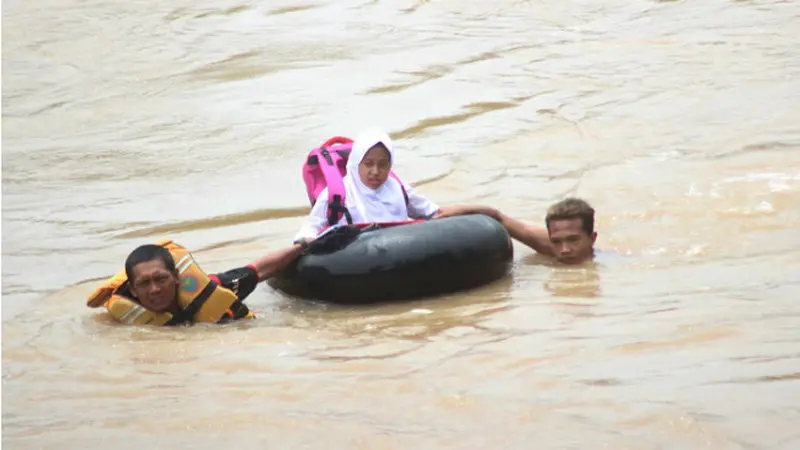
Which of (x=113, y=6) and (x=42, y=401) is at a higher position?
(x=113, y=6)

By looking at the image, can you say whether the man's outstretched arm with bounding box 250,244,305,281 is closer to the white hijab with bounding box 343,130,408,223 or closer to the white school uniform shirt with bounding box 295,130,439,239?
the white school uniform shirt with bounding box 295,130,439,239

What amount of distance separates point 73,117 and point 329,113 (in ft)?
8.95

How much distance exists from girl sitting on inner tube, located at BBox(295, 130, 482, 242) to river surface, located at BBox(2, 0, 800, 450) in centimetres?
53

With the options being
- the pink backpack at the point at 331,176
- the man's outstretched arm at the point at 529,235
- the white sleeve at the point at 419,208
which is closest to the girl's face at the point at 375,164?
the pink backpack at the point at 331,176

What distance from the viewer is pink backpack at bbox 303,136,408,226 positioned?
24.4 ft

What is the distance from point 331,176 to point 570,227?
4.69 ft

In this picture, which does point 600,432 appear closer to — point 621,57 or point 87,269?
point 87,269

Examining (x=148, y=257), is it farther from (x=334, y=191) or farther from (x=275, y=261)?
(x=334, y=191)

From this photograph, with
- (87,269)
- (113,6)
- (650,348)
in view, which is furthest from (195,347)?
(113,6)

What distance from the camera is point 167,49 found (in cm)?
1631

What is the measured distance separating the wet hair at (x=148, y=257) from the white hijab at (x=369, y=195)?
1.18m

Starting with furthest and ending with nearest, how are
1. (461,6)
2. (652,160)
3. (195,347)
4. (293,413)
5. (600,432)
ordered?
(461,6) → (652,160) → (195,347) → (293,413) → (600,432)

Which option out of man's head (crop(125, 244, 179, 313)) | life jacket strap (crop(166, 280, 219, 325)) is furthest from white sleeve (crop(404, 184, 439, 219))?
man's head (crop(125, 244, 179, 313))

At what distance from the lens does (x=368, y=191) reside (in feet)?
24.8
